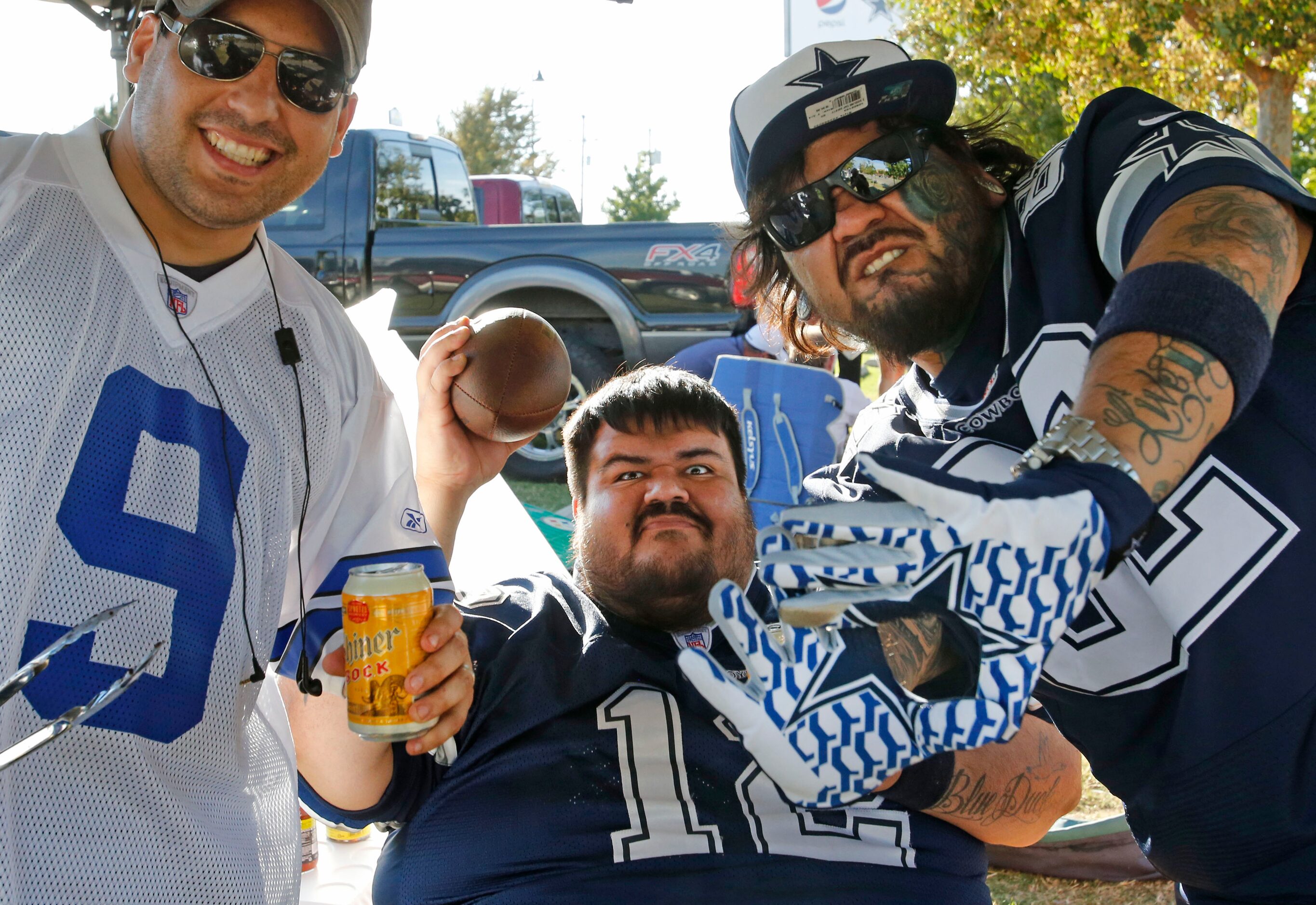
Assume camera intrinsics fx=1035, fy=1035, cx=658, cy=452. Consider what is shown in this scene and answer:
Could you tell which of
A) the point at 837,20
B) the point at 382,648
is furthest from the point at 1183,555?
the point at 837,20

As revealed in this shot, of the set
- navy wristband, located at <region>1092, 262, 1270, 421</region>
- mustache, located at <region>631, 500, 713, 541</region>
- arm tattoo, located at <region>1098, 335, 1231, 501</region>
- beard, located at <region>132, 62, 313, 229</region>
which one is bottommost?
mustache, located at <region>631, 500, 713, 541</region>

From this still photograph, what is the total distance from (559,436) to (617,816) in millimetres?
5382

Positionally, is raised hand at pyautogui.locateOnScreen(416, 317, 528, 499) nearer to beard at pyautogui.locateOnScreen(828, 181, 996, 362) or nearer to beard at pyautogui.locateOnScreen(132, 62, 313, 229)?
beard at pyautogui.locateOnScreen(132, 62, 313, 229)

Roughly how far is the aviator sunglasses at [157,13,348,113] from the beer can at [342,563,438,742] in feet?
2.59

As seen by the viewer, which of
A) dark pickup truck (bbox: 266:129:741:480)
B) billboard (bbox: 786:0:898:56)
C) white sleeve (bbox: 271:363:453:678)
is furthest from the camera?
billboard (bbox: 786:0:898:56)

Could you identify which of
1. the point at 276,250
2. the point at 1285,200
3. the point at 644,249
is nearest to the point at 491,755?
the point at 276,250

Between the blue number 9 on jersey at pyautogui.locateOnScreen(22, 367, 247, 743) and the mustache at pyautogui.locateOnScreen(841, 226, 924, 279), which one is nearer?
the blue number 9 on jersey at pyautogui.locateOnScreen(22, 367, 247, 743)

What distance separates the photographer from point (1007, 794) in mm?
1998

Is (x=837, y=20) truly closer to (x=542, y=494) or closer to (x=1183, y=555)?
(x=542, y=494)

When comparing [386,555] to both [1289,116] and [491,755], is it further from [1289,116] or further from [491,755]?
[1289,116]

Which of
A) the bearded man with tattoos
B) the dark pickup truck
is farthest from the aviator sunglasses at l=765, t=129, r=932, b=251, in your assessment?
the dark pickup truck

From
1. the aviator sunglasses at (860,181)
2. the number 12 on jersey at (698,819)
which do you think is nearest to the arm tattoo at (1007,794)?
the number 12 on jersey at (698,819)

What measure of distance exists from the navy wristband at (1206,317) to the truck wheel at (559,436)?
5.97m

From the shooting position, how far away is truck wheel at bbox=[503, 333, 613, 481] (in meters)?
7.09
